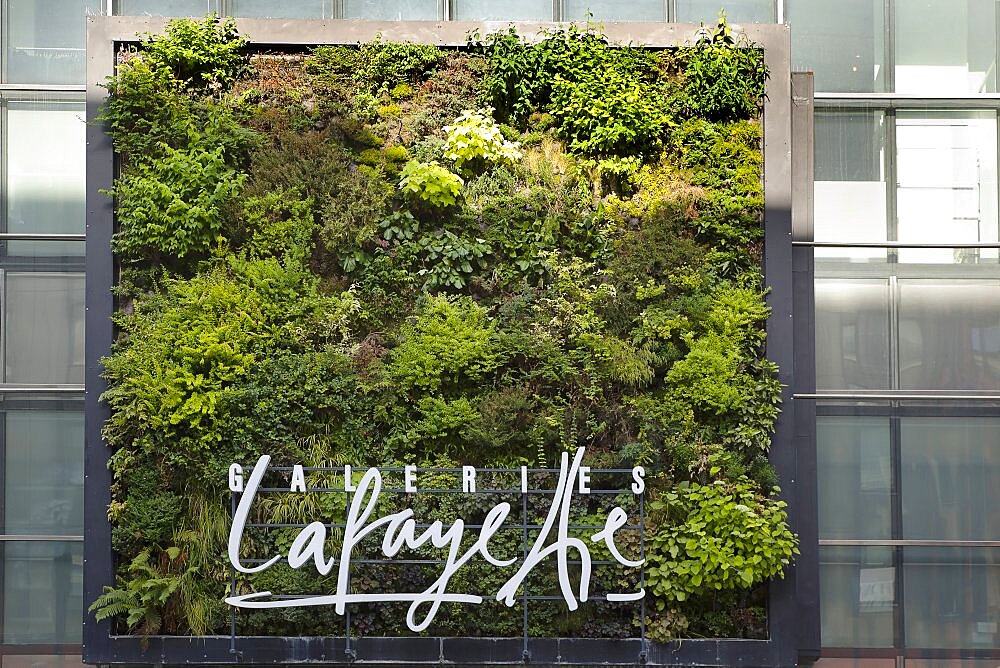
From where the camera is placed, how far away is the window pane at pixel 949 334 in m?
10.7

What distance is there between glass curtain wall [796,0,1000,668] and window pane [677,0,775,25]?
1.05ft

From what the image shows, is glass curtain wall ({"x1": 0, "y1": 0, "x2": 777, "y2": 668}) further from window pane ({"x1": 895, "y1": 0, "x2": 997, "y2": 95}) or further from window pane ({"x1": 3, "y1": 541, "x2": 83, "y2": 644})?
window pane ({"x1": 895, "y1": 0, "x2": 997, "y2": 95})

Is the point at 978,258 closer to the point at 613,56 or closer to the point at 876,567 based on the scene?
the point at 876,567

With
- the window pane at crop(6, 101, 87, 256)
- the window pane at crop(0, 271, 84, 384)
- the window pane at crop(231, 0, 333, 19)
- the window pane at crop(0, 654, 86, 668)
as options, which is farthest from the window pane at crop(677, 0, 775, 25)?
the window pane at crop(0, 654, 86, 668)

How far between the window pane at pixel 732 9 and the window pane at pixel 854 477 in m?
5.44

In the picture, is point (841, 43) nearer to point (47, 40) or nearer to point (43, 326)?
point (47, 40)

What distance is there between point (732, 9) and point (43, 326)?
398 inches

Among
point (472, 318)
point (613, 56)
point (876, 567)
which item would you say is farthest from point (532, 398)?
point (876, 567)

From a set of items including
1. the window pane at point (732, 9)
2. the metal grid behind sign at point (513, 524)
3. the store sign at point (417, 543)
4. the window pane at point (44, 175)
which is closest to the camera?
the store sign at point (417, 543)

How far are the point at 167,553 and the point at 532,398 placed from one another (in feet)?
15.2

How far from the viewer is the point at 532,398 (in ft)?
31.6

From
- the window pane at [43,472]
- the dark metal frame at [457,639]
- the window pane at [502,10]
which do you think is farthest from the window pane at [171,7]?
the window pane at [43,472]

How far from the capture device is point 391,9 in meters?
10.9

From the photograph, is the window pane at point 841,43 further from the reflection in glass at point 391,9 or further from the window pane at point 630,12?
the reflection in glass at point 391,9
